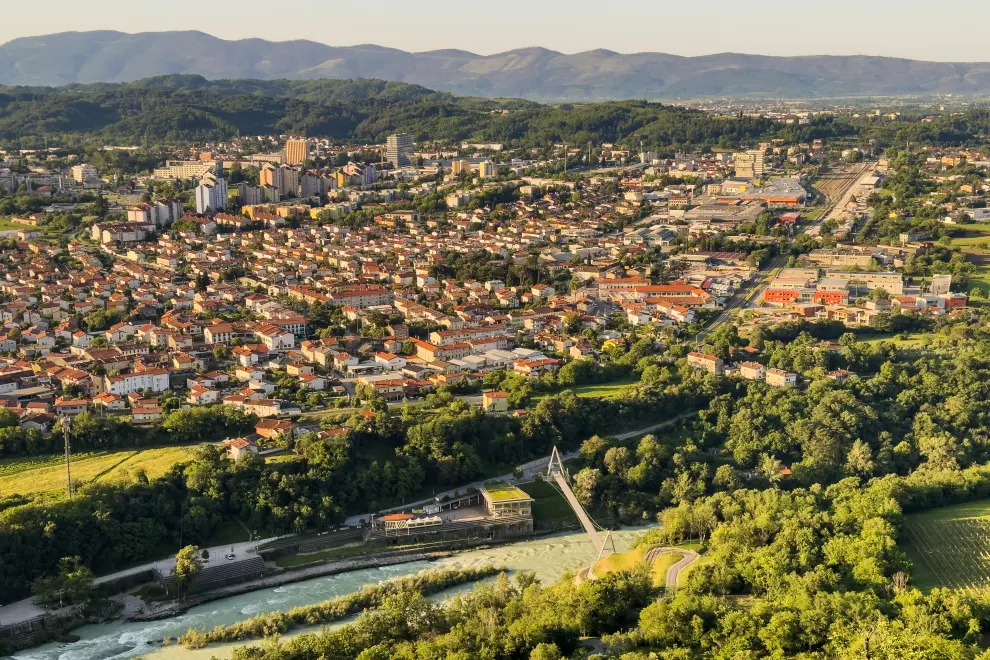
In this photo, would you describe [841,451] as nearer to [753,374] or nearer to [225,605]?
[753,374]

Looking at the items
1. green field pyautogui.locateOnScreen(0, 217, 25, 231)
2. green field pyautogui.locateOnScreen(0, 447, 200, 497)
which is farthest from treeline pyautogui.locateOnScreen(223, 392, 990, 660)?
green field pyautogui.locateOnScreen(0, 217, 25, 231)

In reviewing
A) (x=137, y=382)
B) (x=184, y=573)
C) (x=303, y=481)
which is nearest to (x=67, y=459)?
(x=184, y=573)

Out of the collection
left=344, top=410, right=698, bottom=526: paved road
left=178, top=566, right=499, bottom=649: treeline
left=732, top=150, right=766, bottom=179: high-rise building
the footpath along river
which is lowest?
the footpath along river

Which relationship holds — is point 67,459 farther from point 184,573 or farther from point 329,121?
point 329,121

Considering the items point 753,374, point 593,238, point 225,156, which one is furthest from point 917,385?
point 225,156

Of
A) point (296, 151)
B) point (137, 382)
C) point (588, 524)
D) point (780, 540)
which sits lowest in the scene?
point (588, 524)

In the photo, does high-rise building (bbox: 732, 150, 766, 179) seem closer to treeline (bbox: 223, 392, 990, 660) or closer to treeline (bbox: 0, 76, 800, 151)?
treeline (bbox: 0, 76, 800, 151)

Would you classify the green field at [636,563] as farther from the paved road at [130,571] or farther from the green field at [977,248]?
the green field at [977,248]
